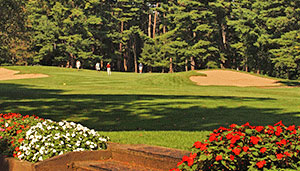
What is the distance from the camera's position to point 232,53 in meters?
74.5

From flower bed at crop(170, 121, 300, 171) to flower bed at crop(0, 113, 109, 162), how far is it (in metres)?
3.32

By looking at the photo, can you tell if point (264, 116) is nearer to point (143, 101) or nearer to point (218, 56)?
point (143, 101)

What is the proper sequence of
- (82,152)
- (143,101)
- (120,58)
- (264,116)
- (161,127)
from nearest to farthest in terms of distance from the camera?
(82,152) → (161,127) → (264,116) → (143,101) → (120,58)

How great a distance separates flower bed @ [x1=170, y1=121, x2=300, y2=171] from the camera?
5.16 metres

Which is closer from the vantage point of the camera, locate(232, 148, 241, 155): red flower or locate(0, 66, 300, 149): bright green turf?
locate(232, 148, 241, 155): red flower

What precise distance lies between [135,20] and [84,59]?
2046 cm

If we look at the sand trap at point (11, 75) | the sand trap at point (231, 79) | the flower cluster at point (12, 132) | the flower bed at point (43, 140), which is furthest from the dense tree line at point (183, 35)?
the flower bed at point (43, 140)

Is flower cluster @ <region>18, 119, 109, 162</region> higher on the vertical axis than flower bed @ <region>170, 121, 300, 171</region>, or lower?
lower

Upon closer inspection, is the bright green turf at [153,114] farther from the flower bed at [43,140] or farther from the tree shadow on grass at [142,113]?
the flower bed at [43,140]

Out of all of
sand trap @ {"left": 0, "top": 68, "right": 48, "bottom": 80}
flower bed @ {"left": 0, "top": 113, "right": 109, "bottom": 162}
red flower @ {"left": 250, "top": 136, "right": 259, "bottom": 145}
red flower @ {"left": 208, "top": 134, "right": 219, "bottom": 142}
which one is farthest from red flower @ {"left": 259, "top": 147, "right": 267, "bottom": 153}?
sand trap @ {"left": 0, "top": 68, "right": 48, "bottom": 80}

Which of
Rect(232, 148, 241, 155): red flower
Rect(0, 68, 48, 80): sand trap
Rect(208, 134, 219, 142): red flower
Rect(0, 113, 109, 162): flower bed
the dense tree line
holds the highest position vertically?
the dense tree line

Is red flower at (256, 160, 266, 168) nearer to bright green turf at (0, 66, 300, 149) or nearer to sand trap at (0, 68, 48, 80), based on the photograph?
bright green turf at (0, 66, 300, 149)

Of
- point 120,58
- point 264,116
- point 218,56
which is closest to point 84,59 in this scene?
point 120,58

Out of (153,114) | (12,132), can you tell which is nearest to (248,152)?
(12,132)
